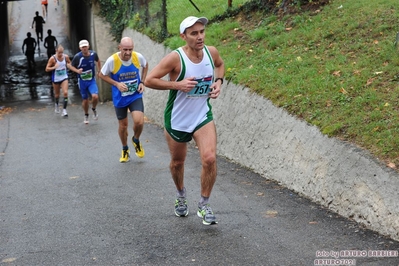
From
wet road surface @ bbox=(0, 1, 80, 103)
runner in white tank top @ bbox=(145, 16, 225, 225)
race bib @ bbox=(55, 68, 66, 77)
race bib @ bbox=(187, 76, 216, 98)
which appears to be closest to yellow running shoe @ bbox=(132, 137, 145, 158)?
runner in white tank top @ bbox=(145, 16, 225, 225)

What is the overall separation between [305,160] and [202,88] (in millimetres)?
Result: 2190

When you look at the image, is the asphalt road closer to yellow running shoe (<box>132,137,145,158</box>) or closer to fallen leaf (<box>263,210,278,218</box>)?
fallen leaf (<box>263,210,278,218</box>)

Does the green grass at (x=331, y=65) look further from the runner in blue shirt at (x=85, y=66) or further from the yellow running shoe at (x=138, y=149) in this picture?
the runner in blue shirt at (x=85, y=66)

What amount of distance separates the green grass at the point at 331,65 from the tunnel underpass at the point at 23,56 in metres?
12.3

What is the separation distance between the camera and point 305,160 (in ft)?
26.8

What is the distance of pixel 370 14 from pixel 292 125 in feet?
13.3

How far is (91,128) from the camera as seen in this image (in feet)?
51.4

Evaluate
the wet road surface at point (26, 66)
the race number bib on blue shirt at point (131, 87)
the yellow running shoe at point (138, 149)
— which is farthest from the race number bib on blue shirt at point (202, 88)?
the wet road surface at point (26, 66)

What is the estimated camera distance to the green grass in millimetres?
7754

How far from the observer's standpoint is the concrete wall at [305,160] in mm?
6508

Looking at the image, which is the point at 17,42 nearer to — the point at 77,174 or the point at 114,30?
the point at 114,30

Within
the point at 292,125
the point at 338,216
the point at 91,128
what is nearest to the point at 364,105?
the point at 292,125

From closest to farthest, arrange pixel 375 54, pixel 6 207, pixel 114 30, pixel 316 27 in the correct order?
pixel 6 207, pixel 375 54, pixel 316 27, pixel 114 30

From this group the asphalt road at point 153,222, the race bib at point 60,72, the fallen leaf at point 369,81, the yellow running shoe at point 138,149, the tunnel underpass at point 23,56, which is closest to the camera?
the asphalt road at point 153,222
